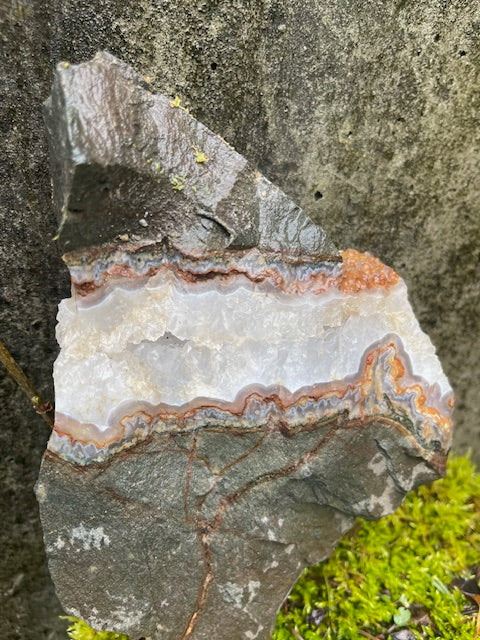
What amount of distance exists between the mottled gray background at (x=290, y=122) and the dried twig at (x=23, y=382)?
99mm

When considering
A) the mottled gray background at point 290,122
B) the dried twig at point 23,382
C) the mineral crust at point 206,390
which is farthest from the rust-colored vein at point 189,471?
the mottled gray background at point 290,122

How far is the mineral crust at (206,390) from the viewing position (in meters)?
1.55

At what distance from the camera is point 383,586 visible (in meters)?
2.20

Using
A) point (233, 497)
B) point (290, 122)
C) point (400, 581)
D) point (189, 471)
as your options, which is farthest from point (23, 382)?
point (400, 581)

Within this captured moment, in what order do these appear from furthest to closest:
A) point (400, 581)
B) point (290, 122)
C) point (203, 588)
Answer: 1. point (400, 581)
2. point (290, 122)
3. point (203, 588)

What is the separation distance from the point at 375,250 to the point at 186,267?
1.02 meters

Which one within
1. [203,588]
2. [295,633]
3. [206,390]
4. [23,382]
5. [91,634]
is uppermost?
[206,390]

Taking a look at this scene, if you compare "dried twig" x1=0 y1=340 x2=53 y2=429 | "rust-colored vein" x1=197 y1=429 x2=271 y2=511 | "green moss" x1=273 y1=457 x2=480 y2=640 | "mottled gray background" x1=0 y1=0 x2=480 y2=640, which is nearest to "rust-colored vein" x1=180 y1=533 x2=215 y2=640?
"rust-colored vein" x1=197 y1=429 x2=271 y2=511

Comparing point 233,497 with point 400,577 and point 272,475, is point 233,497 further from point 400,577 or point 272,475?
point 400,577

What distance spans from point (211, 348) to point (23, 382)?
848 millimetres

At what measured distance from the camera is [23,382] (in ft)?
6.75

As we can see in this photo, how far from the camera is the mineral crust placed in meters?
1.55

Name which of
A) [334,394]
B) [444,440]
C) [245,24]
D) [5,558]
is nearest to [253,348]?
[334,394]

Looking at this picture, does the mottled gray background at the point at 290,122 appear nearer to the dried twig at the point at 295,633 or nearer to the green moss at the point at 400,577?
the green moss at the point at 400,577
